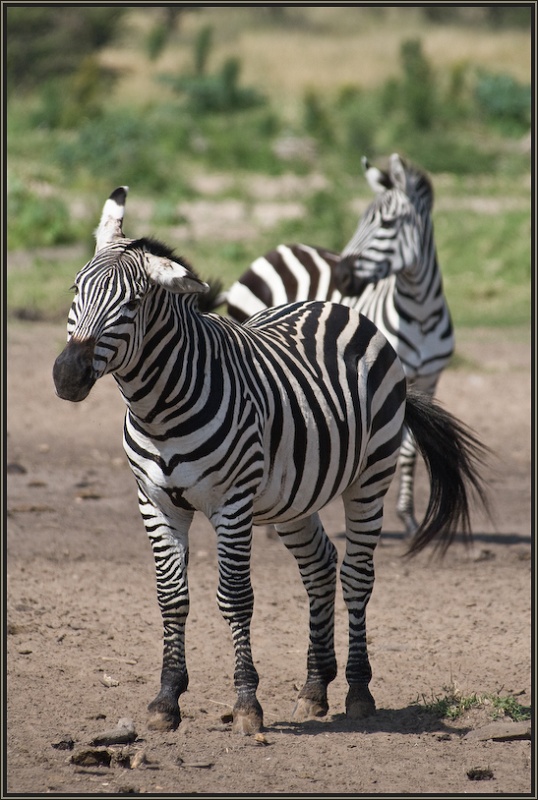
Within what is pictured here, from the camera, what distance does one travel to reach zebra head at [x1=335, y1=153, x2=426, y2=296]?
26.4 feet

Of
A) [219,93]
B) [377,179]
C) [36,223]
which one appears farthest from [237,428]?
[219,93]

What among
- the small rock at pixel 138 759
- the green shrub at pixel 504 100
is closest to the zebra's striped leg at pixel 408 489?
the small rock at pixel 138 759

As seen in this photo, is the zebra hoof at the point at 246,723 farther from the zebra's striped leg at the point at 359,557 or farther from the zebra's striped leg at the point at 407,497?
the zebra's striped leg at the point at 407,497

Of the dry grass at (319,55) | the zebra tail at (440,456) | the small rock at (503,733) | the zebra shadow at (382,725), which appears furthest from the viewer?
the dry grass at (319,55)

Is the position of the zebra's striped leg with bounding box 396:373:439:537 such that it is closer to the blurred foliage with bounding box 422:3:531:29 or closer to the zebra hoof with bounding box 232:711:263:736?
the zebra hoof with bounding box 232:711:263:736

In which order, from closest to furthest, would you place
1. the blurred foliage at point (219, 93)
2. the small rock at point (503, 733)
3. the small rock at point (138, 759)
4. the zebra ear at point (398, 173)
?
1. the small rock at point (138, 759)
2. the small rock at point (503, 733)
3. the zebra ear at point (398, 173)
4. the blurred foliage at point (219, 93)

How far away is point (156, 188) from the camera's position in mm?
20922

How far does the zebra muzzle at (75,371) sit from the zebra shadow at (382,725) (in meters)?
1.69

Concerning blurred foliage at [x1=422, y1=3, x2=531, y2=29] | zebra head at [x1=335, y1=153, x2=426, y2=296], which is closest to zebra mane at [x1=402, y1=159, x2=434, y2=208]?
zebra head at [x1=335, y1=153, x2=426, y2=296]

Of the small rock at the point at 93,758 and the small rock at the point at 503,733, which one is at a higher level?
the small rock at the point at 93,758

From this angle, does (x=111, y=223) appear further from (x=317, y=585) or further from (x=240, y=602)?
(x=317, y=585)

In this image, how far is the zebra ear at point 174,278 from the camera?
160 inches

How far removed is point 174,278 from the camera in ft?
13.3

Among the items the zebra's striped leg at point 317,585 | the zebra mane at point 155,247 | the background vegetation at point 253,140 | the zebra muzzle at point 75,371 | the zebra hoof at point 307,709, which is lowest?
the zebra hoof at point 307,709
